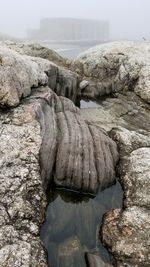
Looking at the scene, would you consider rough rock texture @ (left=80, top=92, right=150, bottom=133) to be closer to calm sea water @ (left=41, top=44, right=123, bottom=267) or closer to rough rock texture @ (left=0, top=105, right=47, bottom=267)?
calm sea water @ (left=41, top=44, right=123, bottom=267)

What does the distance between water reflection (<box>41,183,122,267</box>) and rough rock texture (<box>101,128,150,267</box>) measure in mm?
566

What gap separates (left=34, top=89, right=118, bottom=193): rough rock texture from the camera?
15.4 m

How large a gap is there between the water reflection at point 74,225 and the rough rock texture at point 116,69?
507 inches

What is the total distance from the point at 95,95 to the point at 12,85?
13622 millimetres

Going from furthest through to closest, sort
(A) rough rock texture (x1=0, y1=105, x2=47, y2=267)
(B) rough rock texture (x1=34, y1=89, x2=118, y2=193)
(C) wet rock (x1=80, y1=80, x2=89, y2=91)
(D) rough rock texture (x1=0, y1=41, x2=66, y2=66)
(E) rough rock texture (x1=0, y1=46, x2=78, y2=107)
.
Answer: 1. (D) rough rock texture (x1=0, y1=41, x2=66, y2=66)
2. (C) wet rock (x1=80, y1=80, x2=89, y2=91)
3. (E) rough rock texture (x1=0, y1=46, x2=78, y2=107)
4. (B) rough rock texture (x1=34, y1=89, x2=118, y2=193)
5. (A) rough rock texture (x1=0, y1=105, x2=47, y2=267)

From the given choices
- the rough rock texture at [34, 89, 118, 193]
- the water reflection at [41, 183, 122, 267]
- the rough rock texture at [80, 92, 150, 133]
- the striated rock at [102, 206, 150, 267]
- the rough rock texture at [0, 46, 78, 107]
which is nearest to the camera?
the striated rock at [102, 206, 150, 267]

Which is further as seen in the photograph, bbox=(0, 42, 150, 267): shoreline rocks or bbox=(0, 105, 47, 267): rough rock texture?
bbox=(0, 42, 150, 267): shoreline rocks

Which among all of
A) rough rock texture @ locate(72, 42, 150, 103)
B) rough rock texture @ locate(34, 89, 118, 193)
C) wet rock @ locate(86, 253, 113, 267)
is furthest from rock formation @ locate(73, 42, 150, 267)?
rough rock texture @ locate(34, 89, 118, 193)

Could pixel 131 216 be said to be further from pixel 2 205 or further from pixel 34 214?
pixel 2 205

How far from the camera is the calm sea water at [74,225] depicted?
1265cm

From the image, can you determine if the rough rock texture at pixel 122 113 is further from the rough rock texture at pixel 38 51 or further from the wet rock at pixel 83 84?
the rough rock texture at pixel 38 51

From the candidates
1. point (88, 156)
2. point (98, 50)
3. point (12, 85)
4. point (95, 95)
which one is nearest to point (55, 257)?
point (88, 156)

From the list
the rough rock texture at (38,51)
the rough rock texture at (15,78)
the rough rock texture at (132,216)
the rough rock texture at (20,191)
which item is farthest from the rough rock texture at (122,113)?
the rough rock texture at (38,51)

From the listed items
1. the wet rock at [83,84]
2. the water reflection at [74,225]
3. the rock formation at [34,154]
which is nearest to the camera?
the rock formation at [34,154]
